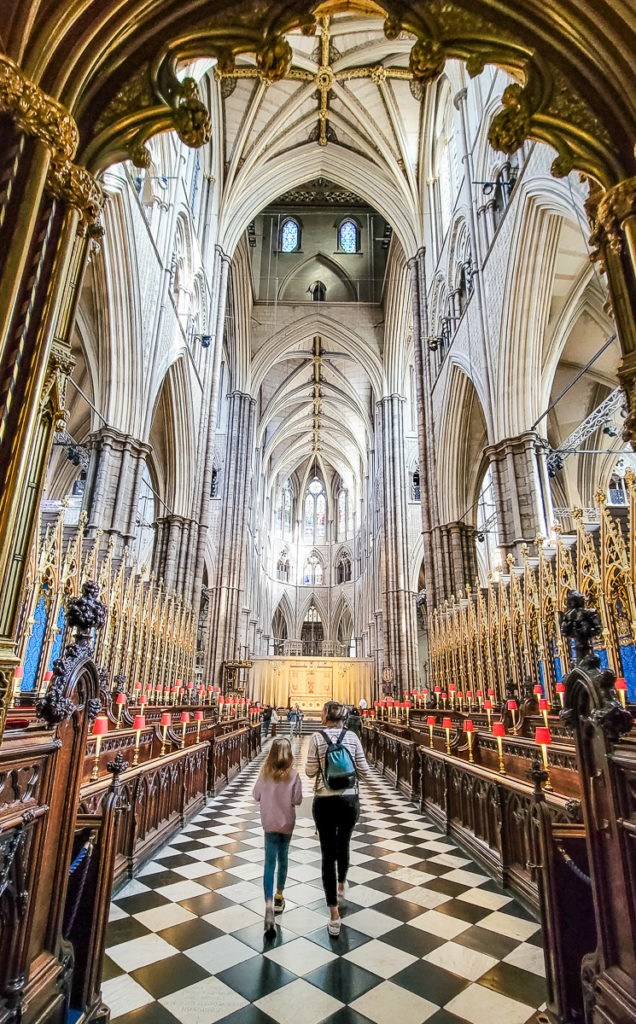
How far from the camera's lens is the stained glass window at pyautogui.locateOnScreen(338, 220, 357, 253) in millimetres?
26047

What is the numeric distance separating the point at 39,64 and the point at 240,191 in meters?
17.3

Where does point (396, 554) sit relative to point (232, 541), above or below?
below

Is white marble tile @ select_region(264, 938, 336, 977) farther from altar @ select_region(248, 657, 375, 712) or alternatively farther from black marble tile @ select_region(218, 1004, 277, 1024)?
altar @ select_region(248, 657, 375, 712)

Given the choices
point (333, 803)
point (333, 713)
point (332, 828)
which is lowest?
point (332, 828)

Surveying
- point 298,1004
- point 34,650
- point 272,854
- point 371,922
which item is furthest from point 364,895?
point 34,650

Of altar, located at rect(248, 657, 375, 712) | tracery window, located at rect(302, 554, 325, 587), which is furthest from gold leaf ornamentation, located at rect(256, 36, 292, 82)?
tracery window, located at rect(302, 554, 325, 587)

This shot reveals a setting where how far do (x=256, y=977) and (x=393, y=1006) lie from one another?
0.67m

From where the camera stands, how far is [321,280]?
2678 centimetres

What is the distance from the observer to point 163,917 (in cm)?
325

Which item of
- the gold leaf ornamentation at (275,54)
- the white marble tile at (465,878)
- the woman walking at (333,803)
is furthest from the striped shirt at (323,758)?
the gold leaf ornamentation at (275,54)

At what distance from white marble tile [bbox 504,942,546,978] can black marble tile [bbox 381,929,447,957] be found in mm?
377

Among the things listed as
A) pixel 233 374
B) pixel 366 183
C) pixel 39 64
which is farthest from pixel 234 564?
pixel 39 64

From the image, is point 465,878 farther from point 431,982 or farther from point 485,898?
point 431,982

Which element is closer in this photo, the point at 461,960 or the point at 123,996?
the point at 123,996
